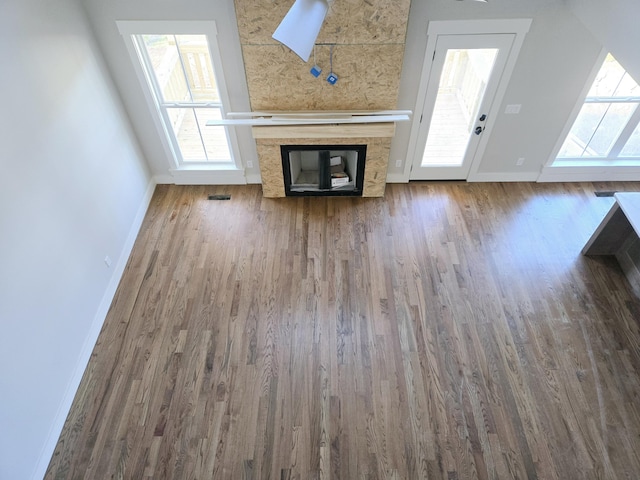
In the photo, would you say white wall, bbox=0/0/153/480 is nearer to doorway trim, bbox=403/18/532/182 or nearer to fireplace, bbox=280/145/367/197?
fireplace, bbox=280/145/367/197

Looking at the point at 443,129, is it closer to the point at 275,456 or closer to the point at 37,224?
the point at 275,456

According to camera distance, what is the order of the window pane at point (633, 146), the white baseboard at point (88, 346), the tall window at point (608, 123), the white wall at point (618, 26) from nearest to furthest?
the white wall at point (618, 26) < the white baseboard at point (88, 346) < the tall window at point (608, 123) < the window pane at point (633, 146)

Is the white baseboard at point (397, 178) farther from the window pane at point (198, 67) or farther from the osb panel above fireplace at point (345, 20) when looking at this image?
the window pane at point (198, 67)

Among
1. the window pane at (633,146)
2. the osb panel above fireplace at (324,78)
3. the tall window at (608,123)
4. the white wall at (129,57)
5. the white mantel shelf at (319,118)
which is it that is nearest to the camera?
the white wall at (129,57)

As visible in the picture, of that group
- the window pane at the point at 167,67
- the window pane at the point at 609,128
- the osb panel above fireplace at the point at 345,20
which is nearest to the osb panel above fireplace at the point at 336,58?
the osb panel above fireplace at the point at 345,20

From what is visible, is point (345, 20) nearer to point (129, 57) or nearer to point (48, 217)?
point (129, 57)

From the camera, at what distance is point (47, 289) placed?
299 centimetres

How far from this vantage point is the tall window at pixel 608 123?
4.19 meters

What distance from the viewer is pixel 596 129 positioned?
15.3 feet

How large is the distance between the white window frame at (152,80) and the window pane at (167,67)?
0.12 meters

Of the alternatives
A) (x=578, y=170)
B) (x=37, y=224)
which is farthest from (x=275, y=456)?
(x=578, y=170)

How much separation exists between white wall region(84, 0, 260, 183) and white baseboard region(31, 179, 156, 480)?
91 cm

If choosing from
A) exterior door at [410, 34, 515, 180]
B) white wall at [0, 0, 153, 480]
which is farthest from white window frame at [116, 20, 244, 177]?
exterior door at [410, 34, 515, 180]

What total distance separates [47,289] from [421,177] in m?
4.18
